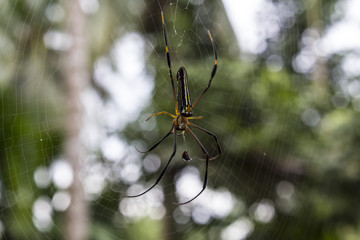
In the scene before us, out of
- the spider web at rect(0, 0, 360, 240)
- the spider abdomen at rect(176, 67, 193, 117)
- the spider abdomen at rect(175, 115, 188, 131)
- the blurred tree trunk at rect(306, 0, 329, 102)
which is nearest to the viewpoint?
the spider abdomen at rect(176, 67, 193, 117)

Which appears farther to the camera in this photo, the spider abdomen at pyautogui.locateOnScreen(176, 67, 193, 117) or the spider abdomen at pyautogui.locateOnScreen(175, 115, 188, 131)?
the spider abdomen at pyautogui.locateOnScreen(175, 115, 188, 131)

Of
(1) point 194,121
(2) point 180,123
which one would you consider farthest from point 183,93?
(1) point 194,121

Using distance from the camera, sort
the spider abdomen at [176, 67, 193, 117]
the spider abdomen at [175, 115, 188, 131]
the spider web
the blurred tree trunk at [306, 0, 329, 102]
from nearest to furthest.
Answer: the spider abdomen at [176, 67, 193, 117]
the spider abdomen at [175, 115, 188, 131]
the spider web
the blurred tree trunk at [306, 0, 329, 102]

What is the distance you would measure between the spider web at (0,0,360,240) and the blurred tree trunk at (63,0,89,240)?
0.15 meters

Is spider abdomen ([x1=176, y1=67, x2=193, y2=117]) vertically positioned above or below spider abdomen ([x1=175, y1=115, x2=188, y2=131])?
above

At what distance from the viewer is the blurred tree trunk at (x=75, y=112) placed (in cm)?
417

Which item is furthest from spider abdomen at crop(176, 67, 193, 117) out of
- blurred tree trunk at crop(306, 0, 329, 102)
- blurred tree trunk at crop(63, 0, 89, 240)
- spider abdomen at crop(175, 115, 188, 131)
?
blurred tree trunk at crop(306, 0, 329, 102)

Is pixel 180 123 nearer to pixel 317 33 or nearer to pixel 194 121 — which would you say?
pixel 194 121

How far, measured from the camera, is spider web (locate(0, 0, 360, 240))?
157 inches

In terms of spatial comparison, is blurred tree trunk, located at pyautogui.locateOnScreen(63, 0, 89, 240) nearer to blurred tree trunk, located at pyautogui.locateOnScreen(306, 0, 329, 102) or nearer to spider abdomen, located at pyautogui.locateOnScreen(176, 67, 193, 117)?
spider abdomen, located at pyautogui.locateOnScreen(176, 67, 193, 117)

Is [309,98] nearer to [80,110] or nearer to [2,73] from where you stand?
[80,110]

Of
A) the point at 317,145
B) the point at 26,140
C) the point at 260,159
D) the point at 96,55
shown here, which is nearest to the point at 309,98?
the point at 317,145

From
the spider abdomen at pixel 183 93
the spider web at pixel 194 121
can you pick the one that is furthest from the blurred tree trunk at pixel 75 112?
the spider abdomen at pixel 183 93

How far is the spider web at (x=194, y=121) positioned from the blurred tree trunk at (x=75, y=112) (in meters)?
0.15
